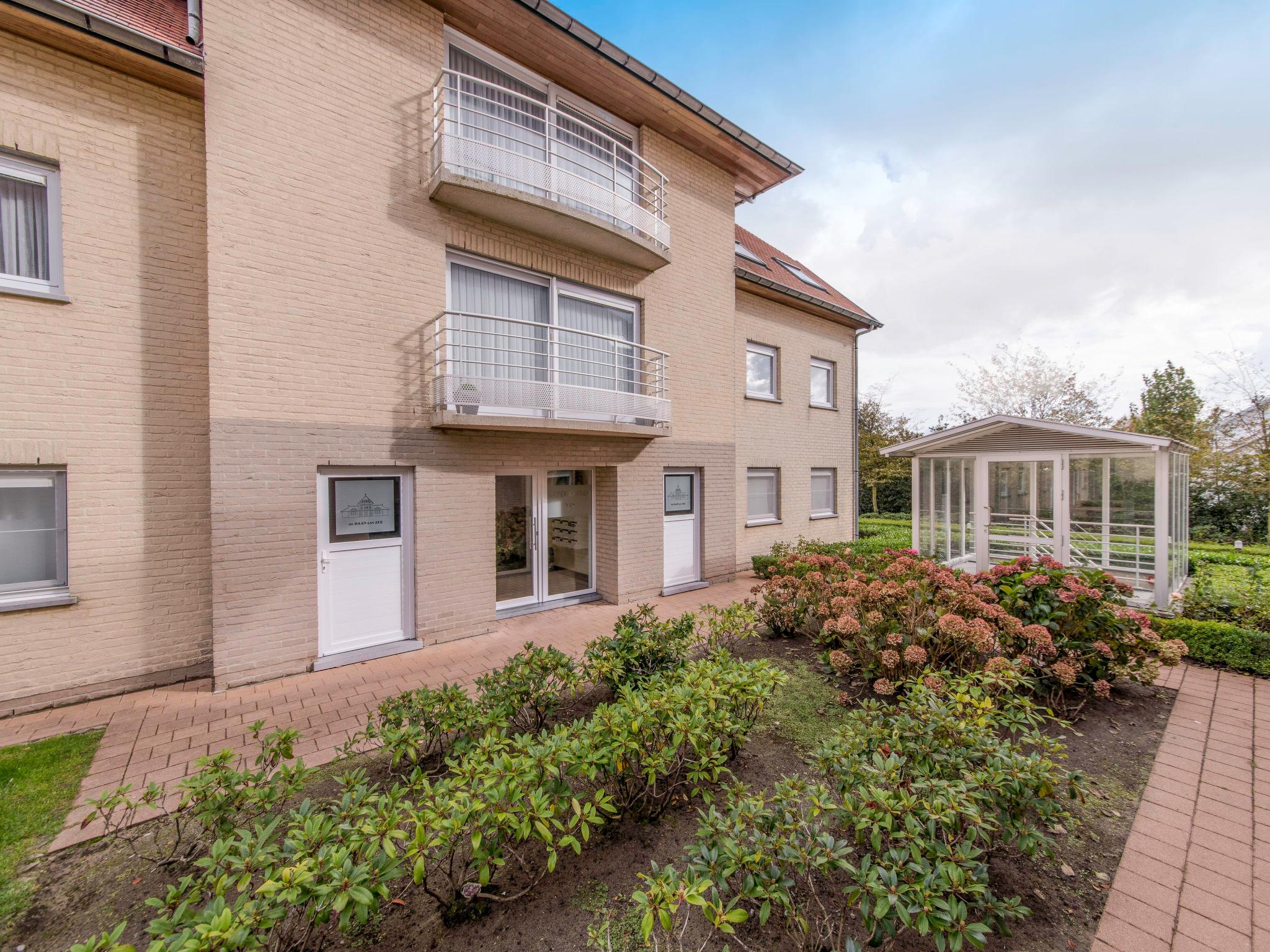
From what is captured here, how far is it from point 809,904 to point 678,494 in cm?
696

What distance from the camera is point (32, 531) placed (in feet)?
15.3

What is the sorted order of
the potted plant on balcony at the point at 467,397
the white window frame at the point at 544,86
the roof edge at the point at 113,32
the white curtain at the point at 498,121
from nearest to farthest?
the roof edge at the point at 113,32, the potted plant on balcony at the point at 467,397, the white curtain at the point at 498,121, the white window frame at the point at 544,86

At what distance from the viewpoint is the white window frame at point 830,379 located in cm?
1287

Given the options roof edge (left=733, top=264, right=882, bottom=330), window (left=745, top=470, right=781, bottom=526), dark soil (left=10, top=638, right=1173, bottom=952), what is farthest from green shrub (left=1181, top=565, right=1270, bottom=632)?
roof edge (left=733, top=264, right=882, bottom=330)

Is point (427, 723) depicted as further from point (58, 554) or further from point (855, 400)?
point (855, 400)

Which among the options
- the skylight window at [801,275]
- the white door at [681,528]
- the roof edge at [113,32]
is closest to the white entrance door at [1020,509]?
the white door at [681,528]

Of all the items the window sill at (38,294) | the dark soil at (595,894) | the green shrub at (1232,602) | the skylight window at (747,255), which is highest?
the skylight window at (747,255)

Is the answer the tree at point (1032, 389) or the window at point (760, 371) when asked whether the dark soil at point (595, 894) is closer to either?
the window at point (760, 371)

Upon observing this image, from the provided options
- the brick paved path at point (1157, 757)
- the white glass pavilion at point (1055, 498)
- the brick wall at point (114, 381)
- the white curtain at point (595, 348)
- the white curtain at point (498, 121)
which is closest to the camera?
the brick paved path at point (1157, 757)

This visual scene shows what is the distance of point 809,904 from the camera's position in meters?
2.39

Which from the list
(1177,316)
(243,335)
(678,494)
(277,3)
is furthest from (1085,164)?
(1177,316)

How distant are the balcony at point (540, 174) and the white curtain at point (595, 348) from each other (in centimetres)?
85

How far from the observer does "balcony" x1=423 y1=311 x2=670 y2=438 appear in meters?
6.06

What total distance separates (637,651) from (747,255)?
11.5m
